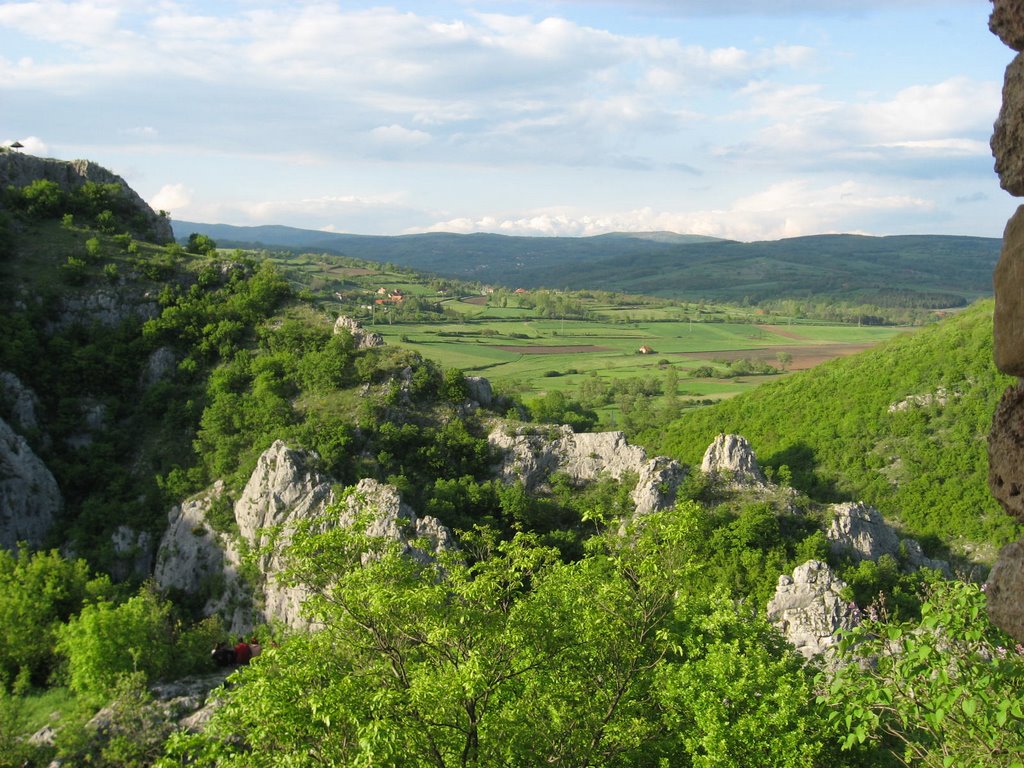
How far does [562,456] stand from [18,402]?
37.8 m

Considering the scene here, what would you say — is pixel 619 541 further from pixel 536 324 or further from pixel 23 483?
pixel 536 324

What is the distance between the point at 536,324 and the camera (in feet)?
622

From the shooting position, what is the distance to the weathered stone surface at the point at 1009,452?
7.08 m

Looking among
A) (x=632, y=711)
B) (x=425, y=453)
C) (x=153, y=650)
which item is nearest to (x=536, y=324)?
(x=425, y=453)

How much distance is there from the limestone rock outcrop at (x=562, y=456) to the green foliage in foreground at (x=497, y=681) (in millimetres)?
26721

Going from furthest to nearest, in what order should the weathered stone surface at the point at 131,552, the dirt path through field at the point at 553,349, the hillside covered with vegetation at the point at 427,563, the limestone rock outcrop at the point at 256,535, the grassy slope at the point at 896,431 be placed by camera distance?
1. the dirt path through field at the point at 553,349
2. the grassy slope at the point at 896,431
3. the weathered stone surface at the point at 131,552
4. the limestone rock outcrop at the point at 256,535
5. the hillside covered with vegetation at the point at 427,563

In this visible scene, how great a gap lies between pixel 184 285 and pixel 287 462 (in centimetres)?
2805

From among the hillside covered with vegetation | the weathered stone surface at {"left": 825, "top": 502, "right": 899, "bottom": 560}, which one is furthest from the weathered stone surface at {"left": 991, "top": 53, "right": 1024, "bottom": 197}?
the weathered stone surface at {"left": 825, "top": 502, "right": 899, "bottom": 560}

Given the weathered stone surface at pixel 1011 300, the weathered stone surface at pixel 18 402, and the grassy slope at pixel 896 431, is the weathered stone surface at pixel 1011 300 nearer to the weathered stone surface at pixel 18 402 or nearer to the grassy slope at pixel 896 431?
the grassy slope at pixel 896 431

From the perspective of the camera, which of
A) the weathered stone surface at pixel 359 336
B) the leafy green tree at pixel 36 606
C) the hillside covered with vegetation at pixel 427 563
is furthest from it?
the weathered stone surface at pixel 359 336

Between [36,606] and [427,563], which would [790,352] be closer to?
[427,563]

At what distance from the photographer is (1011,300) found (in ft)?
21.5

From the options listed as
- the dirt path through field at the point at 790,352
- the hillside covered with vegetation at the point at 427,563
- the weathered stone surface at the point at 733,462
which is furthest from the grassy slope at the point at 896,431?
the dirt path through field at the point at 790,352

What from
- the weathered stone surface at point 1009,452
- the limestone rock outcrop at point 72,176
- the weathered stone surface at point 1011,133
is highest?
the limestone rock outcrop at point 72,176
